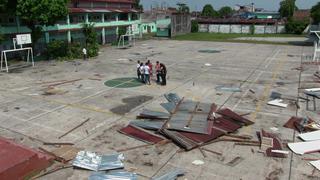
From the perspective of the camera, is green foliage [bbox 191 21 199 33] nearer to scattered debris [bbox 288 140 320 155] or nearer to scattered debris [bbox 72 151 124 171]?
scattered debris [bbox 288 140 320 155]

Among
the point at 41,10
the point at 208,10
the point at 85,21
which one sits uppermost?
the point at 208,10

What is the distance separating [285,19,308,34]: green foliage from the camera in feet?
226

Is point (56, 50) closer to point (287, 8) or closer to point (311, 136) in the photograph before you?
point (311, 136)

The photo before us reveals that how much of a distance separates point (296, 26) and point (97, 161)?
69251mm

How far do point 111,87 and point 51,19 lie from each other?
50.2 ft

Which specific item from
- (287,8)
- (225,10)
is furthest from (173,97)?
(225,10)

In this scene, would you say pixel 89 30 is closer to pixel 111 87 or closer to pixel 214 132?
pixel 111 87

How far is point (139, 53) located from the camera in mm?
40844

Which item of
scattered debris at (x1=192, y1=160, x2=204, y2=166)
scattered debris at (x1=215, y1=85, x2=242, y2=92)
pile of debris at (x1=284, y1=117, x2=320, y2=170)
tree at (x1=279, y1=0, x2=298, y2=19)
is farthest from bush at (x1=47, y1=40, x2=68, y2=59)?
tree at (x1=279, y1=0, x2=298, y2=19)

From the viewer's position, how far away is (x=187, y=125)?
46.9 feet

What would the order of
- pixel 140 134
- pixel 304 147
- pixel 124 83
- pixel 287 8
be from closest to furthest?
pixel 304 147 → pixel 140 134 → pixel 124 83 → pixel 287 8

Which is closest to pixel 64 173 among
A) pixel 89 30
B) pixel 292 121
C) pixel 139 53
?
pixel 292 121

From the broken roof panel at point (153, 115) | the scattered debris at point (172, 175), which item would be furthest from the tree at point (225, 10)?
the scattered debris at point (172, 175)

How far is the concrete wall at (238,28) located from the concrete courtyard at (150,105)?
42.5m
